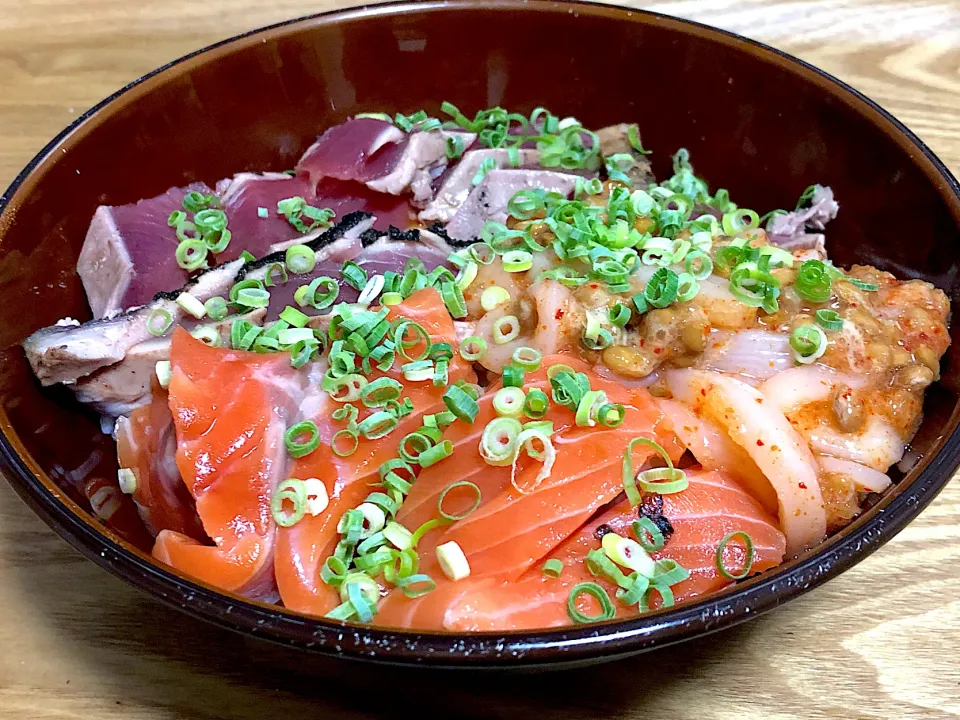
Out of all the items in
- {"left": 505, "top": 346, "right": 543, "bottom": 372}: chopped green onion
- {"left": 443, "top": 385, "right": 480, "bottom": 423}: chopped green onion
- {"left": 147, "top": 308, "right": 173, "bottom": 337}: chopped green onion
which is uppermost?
{"left": 505, "top": 346, "right": 543, "bottom": 372}: chopped green onion

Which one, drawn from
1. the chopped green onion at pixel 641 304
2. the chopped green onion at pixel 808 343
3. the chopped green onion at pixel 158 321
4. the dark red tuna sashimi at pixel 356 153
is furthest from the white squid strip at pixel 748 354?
the chopped green onion at pixel 158 321

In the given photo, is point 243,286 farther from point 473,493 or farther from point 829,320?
point 829,320

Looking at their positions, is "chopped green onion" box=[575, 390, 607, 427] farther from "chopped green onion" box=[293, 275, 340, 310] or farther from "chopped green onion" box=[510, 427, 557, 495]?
"chopped green onion" box=[293, 275, 340, 310]

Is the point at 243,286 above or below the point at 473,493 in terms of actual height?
above

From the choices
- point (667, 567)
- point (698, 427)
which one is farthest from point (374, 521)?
point (698, 427)

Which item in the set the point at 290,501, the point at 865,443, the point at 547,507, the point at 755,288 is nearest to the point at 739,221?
the point at 755,288

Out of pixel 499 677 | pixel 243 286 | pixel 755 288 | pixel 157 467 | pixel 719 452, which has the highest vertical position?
pixel 755 288

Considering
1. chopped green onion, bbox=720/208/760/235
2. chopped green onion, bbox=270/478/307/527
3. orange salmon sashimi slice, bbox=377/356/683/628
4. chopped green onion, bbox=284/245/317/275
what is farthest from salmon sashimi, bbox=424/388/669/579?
chopped green onion, bbox=720/208/760/235
